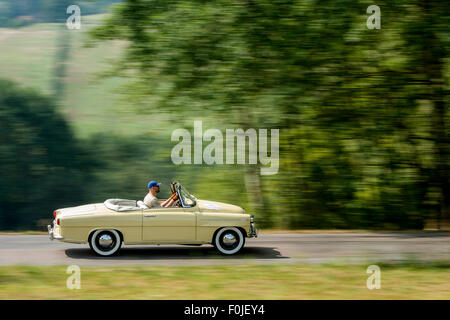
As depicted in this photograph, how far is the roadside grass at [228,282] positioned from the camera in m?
6.84

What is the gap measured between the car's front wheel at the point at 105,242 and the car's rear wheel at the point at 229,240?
158cm

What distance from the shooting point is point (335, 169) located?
48.2ft

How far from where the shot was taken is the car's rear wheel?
942 centimetres

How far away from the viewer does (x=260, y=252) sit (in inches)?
387

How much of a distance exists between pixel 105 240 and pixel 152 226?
769mm
